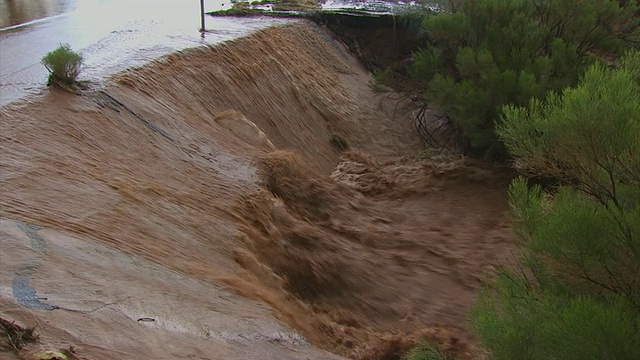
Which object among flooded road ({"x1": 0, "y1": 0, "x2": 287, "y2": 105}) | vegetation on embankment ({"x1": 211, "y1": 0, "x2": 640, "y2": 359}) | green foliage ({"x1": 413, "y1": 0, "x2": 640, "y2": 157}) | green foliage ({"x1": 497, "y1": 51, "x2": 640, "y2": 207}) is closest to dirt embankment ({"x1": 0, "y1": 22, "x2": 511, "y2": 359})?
flooded road ({"x1": 0, "y1": 0, "x2": 287, "y2": 105})

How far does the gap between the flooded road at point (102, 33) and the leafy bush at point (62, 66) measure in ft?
0.60

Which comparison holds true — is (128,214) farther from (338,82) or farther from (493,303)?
(338,82)

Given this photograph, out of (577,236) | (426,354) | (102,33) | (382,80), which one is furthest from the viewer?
(382,80)

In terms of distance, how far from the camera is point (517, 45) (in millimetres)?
10750

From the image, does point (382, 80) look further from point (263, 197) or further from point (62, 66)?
point (62, 66)

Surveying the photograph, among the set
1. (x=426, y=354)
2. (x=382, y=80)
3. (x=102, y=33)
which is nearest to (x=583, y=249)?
(x=426, y=354)

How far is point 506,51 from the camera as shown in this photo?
10.8 meters

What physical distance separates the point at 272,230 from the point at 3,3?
39.4 feet

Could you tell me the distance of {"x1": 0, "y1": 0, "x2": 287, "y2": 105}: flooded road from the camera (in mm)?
7711

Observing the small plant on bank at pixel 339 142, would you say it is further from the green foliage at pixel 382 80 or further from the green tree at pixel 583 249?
the green tree at pixel 583 249

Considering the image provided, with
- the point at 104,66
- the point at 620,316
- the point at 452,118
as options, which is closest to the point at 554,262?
the point at 620,316

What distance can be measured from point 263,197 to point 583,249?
368 centimetres

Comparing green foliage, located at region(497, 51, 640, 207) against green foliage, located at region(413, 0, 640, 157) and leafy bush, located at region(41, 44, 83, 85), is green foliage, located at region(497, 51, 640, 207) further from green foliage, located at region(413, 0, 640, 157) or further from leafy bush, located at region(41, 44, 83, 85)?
green foliage, located at region(413, 0, 640, 157)

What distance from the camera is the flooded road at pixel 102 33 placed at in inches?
304
